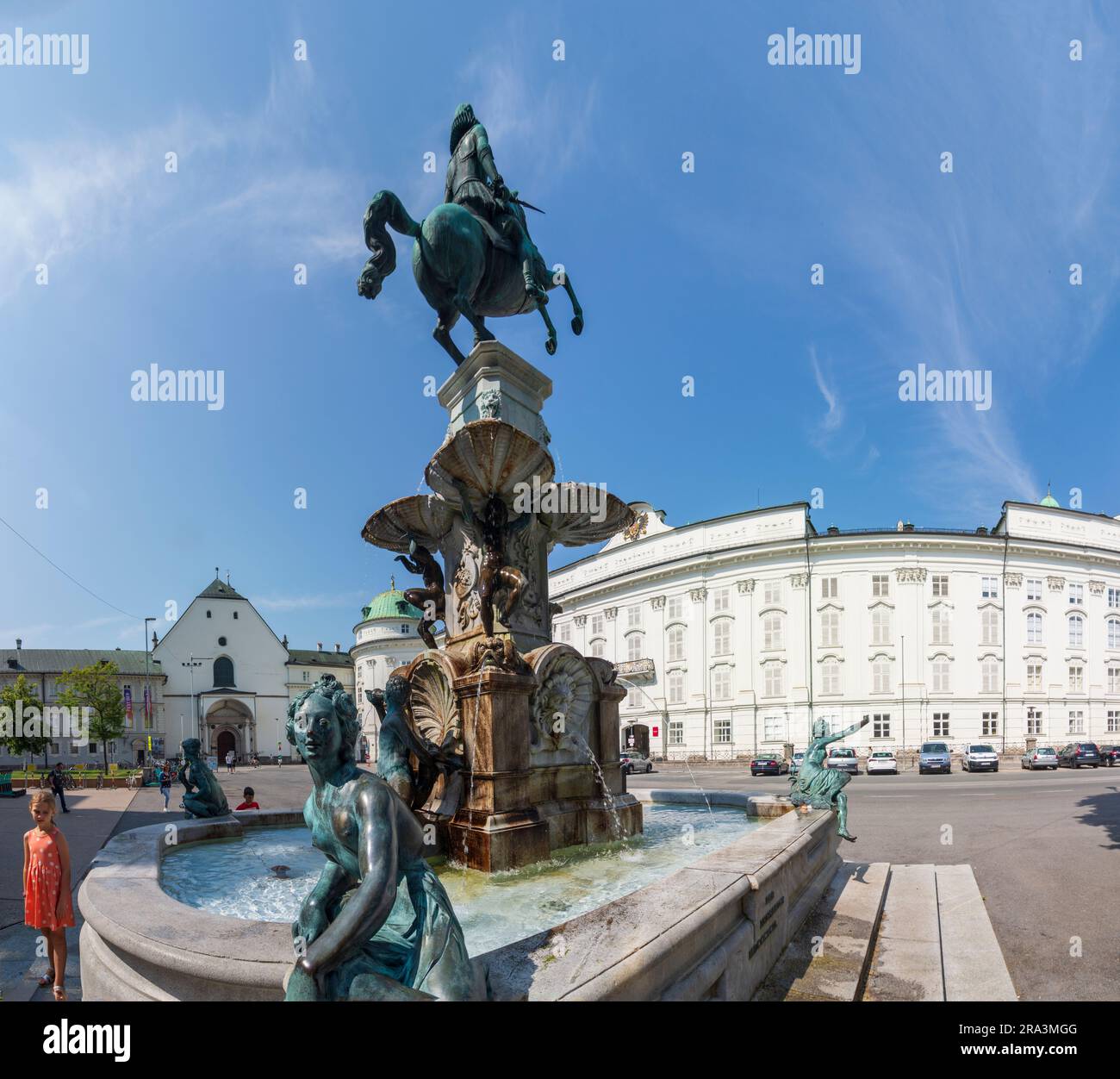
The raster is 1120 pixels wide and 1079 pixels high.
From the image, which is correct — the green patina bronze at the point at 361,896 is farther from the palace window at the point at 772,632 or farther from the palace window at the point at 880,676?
the palace window at the point at 880,676

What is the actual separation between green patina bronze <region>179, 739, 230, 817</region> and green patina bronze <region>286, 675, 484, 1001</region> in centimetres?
606

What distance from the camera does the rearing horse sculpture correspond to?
795 cm

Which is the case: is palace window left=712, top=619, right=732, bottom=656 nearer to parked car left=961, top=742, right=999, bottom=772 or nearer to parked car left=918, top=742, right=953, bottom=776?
parked car left=918, top=742, right=953, bottom=776

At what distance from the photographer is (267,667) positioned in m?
66.4

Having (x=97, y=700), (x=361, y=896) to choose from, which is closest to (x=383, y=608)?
(x=97, y=700)

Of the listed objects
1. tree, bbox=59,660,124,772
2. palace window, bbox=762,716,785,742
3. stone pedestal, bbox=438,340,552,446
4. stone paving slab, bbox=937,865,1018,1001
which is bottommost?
palace window, bbox=762,716,785,742

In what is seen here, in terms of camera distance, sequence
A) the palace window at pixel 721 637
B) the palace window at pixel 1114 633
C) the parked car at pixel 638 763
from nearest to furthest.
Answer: the parked car at pixel 638 763, the palace window at pixel 1114 633, the palace window at pixel 721 637

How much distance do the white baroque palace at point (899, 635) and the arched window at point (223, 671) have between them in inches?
1518

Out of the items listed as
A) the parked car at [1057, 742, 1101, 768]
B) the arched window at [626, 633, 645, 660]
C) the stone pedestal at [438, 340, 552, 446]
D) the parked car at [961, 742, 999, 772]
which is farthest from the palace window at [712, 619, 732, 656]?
the stone pedestal at [438, 340, 552, 446]

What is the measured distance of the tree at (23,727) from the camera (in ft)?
126

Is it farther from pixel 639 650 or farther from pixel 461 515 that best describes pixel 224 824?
pixel 639 650

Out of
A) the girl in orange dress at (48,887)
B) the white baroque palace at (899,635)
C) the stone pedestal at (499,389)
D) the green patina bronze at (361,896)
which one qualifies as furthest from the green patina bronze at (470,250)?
the white baroque palace at (899,635)

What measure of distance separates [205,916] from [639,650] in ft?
156
